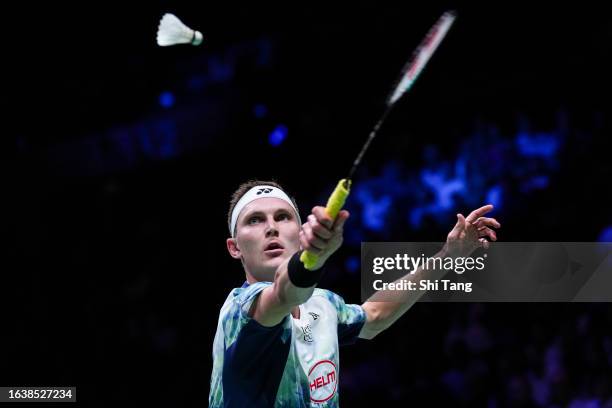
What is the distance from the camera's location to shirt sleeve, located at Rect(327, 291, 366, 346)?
3.65 m

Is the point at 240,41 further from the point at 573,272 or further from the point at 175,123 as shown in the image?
the point at 573,272

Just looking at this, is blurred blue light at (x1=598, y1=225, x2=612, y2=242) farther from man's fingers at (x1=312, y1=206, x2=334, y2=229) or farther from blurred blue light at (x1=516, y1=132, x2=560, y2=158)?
man's fingers at (x1=312, y1=206, x2=334, y2=229)

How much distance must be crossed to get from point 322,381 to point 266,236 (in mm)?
665

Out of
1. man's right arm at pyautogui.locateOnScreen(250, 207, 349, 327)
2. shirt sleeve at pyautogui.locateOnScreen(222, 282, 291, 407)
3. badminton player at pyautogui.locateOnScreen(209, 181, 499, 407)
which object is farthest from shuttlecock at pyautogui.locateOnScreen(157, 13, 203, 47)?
man's right arm at pyautogui.locateOnScreen(250, 207, 349, 327)

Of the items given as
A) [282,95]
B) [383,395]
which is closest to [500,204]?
[383,395]

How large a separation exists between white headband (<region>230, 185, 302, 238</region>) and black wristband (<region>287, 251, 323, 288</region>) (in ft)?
3.43

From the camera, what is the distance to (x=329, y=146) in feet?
28.9

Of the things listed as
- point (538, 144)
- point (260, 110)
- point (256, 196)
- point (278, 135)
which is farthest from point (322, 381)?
point (260, 110)

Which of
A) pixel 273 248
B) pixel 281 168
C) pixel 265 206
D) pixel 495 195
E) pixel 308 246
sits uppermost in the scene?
pixel 281 168

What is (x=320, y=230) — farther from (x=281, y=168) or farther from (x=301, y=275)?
(x=281, y=168)

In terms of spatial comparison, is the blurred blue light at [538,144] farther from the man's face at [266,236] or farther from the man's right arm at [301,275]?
the man's right arm at [301,275]

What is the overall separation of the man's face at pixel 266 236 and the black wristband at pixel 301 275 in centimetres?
77

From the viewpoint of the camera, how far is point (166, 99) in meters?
9.59

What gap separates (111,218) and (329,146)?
9.19 ft
